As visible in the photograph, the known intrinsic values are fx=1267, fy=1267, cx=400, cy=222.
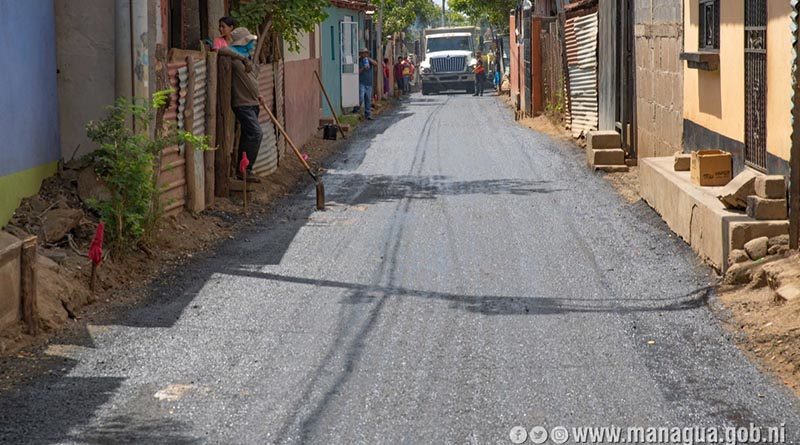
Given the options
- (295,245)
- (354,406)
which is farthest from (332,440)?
(295,245)

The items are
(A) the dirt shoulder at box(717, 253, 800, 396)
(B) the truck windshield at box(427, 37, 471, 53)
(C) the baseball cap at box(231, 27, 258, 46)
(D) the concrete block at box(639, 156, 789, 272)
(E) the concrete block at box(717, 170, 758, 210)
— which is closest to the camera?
(A) the dirt shoulder at box(717, 253, 800, 396)

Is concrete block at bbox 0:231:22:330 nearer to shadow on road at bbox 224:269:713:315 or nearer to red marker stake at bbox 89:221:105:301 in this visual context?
red marker stake at bbox 89:221:105:301

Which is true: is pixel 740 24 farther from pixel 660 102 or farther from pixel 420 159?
pixel 420 159

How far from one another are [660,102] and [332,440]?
440 inches

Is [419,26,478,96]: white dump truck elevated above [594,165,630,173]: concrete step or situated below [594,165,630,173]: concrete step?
above

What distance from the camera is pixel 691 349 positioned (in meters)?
7.38

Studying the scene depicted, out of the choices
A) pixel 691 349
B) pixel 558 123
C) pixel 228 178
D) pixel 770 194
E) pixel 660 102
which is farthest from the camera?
pixel 558 123

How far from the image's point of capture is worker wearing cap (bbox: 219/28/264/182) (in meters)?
14.6

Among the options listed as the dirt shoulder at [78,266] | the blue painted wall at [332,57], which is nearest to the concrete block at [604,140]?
Result: the dirt shoulder at [78,266]

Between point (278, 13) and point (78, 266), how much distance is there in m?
8.35

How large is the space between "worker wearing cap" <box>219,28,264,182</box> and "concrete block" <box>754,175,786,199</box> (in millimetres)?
6922

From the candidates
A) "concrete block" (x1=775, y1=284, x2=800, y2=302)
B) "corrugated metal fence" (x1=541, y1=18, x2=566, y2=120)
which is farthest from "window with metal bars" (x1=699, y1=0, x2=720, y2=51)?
"corrugated metal fence" (x1=541, y1=18, x2=566, y2=120)

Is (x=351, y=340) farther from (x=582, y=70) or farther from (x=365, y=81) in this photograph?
(x=365, y=81)

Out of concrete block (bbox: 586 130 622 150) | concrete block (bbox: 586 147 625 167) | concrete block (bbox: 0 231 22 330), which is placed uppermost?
concrete block (bbox: 586 130 622 150)
